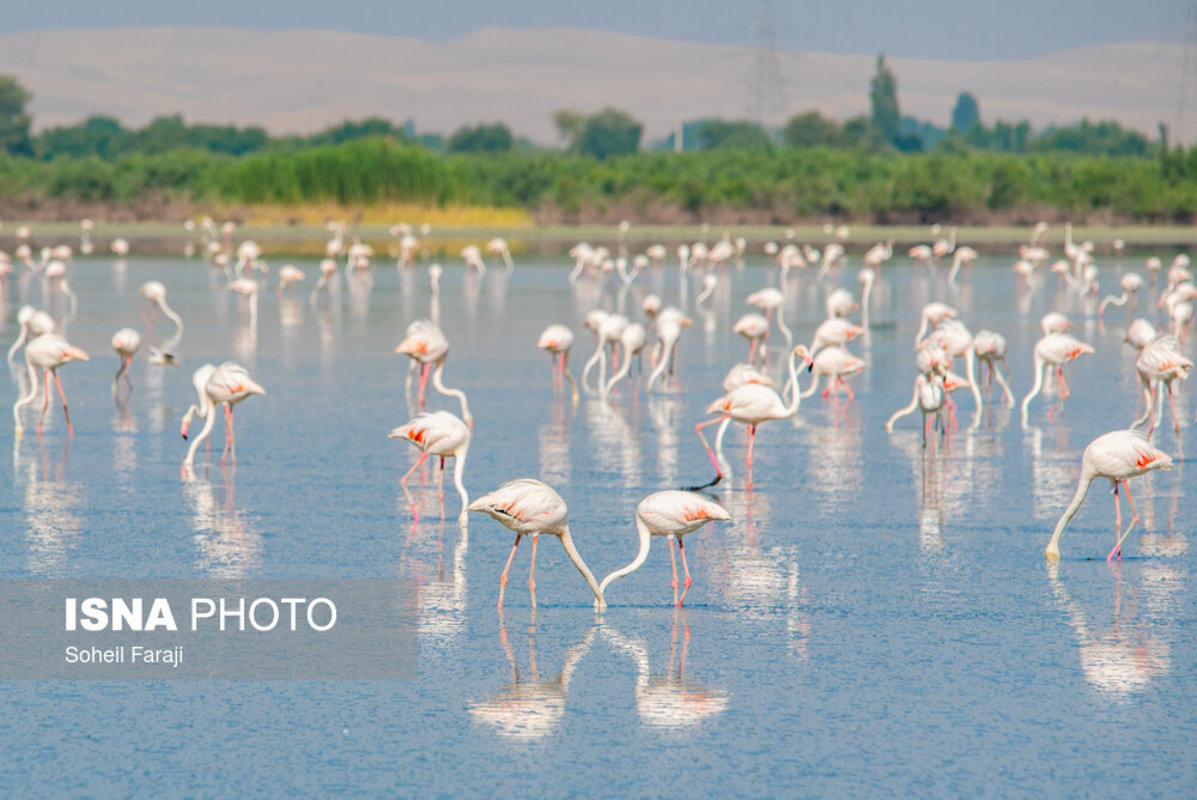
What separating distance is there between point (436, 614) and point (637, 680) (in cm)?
129

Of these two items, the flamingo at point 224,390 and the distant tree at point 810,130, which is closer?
the flamingo at point 224,390

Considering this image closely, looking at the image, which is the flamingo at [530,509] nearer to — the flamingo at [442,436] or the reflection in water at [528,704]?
the reflection in water at [528,704]

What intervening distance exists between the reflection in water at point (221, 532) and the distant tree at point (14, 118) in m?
119

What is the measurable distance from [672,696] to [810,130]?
457 feet

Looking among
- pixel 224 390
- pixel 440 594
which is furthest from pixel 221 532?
pixel 224 390

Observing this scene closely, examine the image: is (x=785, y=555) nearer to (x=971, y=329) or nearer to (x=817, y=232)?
(x=971, y=329)

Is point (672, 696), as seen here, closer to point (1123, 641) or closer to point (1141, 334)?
point (1123, 641)

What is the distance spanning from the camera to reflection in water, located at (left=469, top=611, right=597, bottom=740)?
570 centimetres

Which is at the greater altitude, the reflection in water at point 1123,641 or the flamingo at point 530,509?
the flamingo at point 530,509

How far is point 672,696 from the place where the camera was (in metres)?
6.04

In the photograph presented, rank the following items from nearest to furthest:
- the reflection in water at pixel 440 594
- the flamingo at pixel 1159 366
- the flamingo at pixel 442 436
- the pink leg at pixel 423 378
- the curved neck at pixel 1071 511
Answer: the reflection in water at pixel 440 594, the curved neck at pixel 1071 511, the flamingo at pixel 442 436, the flamingo at pixel 1159 366, the pink leg at pixel 423 378

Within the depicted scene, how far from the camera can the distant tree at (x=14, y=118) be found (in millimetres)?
121312

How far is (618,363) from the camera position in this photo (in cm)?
1816

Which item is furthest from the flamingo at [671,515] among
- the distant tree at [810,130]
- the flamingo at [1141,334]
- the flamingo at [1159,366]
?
the distant tree at [810,130]
